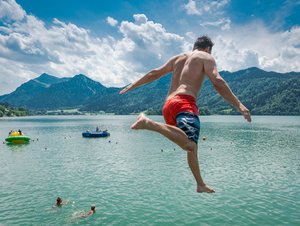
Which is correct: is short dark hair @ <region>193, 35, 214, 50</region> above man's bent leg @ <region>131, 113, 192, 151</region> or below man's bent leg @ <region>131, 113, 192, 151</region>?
above

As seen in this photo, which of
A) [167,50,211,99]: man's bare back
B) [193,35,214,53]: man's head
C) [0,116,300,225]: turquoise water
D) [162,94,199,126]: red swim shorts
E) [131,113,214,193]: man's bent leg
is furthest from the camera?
[0,116,300,225]: turquoise water

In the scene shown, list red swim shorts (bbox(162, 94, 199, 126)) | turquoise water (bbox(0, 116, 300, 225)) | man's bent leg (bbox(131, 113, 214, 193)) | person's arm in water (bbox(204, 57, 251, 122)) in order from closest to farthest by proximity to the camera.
Answer: person's arm in water (bbox(204, 57, 251, 122)), man's bent leg (bbox(131, 113, 214, 193)), red swim shorts (bbox(162, 94, 199, 126)), turquoise water (bbox(0, 116, 300, 225))

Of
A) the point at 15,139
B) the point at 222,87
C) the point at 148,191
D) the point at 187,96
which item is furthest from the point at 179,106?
the point at 15,139

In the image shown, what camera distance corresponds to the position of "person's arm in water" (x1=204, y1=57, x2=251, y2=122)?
4752 millimetres

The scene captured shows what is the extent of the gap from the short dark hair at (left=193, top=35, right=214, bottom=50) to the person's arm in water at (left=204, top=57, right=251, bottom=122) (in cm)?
43

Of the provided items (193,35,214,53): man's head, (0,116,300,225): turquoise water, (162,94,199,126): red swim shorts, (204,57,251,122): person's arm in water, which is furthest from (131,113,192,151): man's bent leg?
(0,116,300,225): turquoise water

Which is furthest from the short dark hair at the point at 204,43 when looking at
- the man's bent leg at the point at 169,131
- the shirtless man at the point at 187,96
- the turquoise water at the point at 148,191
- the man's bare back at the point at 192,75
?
the turquoise water at the point at 148,191

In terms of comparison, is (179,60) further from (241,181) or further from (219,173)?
(219,173)

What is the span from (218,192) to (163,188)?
5.89 m

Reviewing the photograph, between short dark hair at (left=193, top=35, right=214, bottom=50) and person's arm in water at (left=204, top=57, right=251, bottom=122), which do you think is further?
short dark hair at (left=193, top=35, right=214, bottom=50)

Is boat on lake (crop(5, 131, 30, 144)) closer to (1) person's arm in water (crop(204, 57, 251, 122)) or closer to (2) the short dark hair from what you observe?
(2) the short dark hair

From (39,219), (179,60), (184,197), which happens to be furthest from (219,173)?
(179,60)

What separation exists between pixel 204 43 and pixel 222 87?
1254mm

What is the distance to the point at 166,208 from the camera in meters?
25.8
